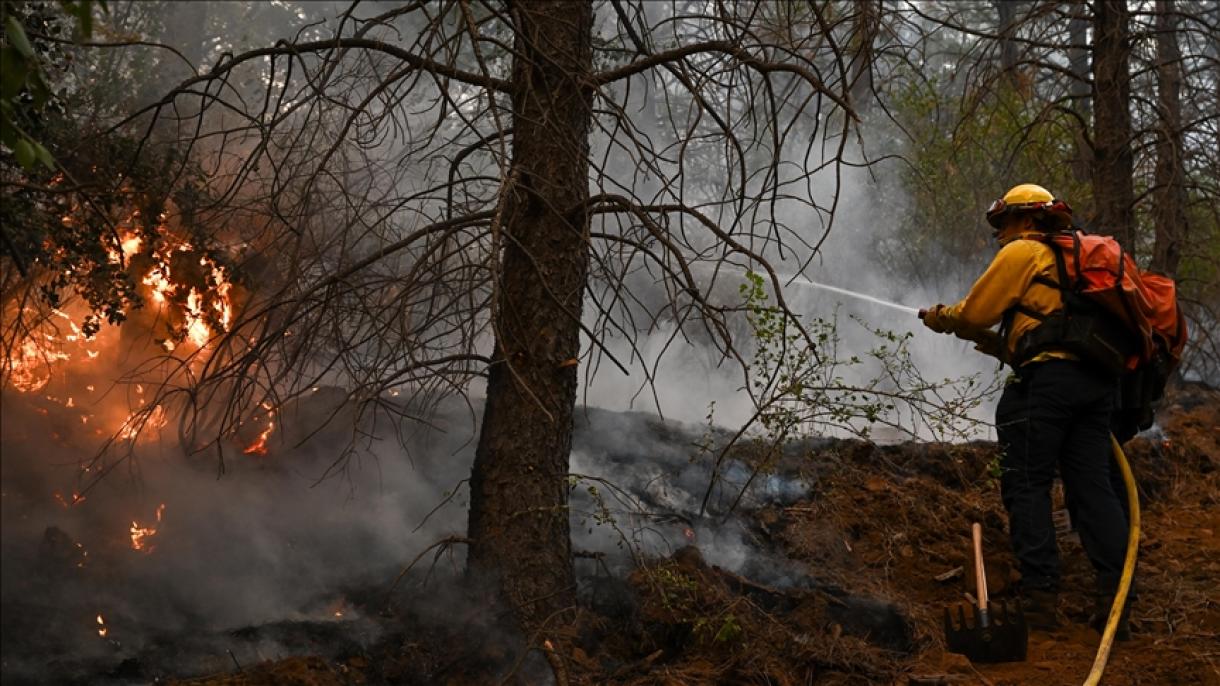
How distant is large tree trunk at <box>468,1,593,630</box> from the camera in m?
4.59

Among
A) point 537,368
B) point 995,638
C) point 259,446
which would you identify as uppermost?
point 537,368

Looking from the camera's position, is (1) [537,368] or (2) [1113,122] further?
(2) [1113,122]

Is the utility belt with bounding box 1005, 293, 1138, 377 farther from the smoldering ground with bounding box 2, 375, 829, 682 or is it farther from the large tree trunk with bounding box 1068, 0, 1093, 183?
the large tree trunk with bounding box 1068, 0, 1093, 183

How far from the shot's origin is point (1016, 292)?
497cm

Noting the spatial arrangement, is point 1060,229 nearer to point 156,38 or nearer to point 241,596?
point 241,596

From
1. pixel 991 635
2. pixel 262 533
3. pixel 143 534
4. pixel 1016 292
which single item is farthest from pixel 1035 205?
pixel 143 534

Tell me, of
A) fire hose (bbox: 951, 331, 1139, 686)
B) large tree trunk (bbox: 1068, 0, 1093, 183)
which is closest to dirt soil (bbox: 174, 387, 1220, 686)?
fire hose (bbox: 951, 331, 1139, 686)

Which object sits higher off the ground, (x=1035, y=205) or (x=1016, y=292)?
(x=1035, y=205)

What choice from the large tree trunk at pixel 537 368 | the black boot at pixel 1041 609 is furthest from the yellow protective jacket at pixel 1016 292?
the large tree trunk at pixel 537 368

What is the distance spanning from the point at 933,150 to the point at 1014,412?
693cm

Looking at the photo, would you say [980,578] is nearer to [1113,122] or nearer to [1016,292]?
[1016,292]

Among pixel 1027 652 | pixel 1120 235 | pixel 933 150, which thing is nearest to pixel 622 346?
pixel 933 150

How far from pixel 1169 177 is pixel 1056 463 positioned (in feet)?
11.3

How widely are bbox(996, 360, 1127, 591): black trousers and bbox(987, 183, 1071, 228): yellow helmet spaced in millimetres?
728
